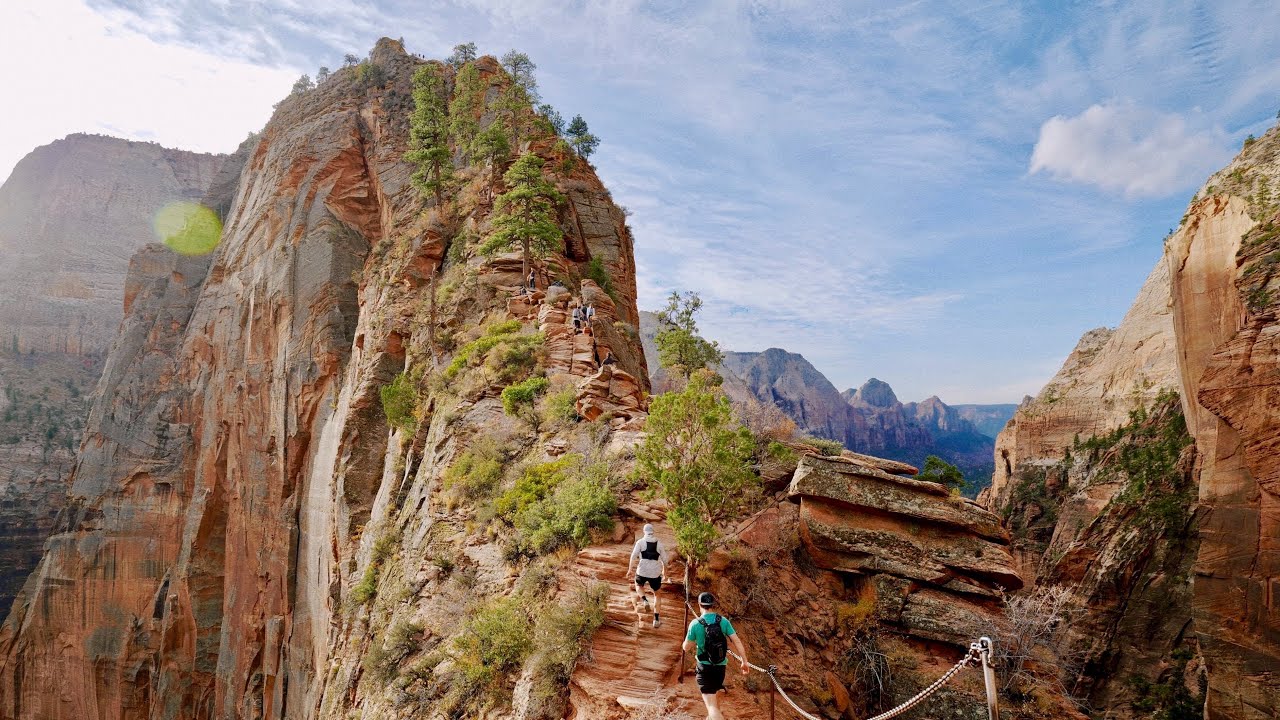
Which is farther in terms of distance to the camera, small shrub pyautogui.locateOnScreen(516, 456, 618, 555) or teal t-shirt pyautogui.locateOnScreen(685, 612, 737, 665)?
small shrub pyautogui.locateOnScreen(516, 456, 618, 555)

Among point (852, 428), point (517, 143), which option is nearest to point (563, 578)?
point (517, 143)

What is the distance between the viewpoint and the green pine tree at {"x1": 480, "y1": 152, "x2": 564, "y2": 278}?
25672mm

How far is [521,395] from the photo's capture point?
1822 cm

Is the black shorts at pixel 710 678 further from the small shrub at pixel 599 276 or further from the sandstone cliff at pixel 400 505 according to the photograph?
the small shrub at pixel 599 276

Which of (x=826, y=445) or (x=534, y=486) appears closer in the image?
(x=534, y=486)

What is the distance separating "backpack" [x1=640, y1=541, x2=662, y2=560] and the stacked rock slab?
14.1ft

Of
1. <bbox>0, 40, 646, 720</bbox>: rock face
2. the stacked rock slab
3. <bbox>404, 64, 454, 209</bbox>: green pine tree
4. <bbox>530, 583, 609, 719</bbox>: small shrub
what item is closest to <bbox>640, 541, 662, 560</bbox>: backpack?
<bbox>530, 583, 609, 719</bbox>: small shrub

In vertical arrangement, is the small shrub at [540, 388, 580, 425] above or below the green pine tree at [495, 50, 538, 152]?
below

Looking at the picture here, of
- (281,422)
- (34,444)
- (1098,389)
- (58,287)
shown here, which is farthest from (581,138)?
(58,287)

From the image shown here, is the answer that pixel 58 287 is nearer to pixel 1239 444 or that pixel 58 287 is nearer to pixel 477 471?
pixel 477 471

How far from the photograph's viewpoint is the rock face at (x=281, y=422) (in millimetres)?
25297

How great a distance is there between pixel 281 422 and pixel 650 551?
33113 millimetres

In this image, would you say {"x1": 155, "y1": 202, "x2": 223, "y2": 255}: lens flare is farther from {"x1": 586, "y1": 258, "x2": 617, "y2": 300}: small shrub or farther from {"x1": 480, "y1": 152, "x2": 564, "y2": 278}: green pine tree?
{"x1": 480, "y1": 152, "x2": 564, "y2": 278}: green pine tree

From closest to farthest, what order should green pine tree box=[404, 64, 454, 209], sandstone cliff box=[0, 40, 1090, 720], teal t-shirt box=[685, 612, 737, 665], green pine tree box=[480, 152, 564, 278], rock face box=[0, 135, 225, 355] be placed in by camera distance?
1. teal t-shirt box=[685, 612, 737, 665]
2. sandstone cliff box=[0, 40, 1090, 720]
3. green pine tree box=[480, 152, 564, 278]
4. green pine tree box=[404, 64, 454, 209]
5. rock face box=[0, 135, 225, 355]
